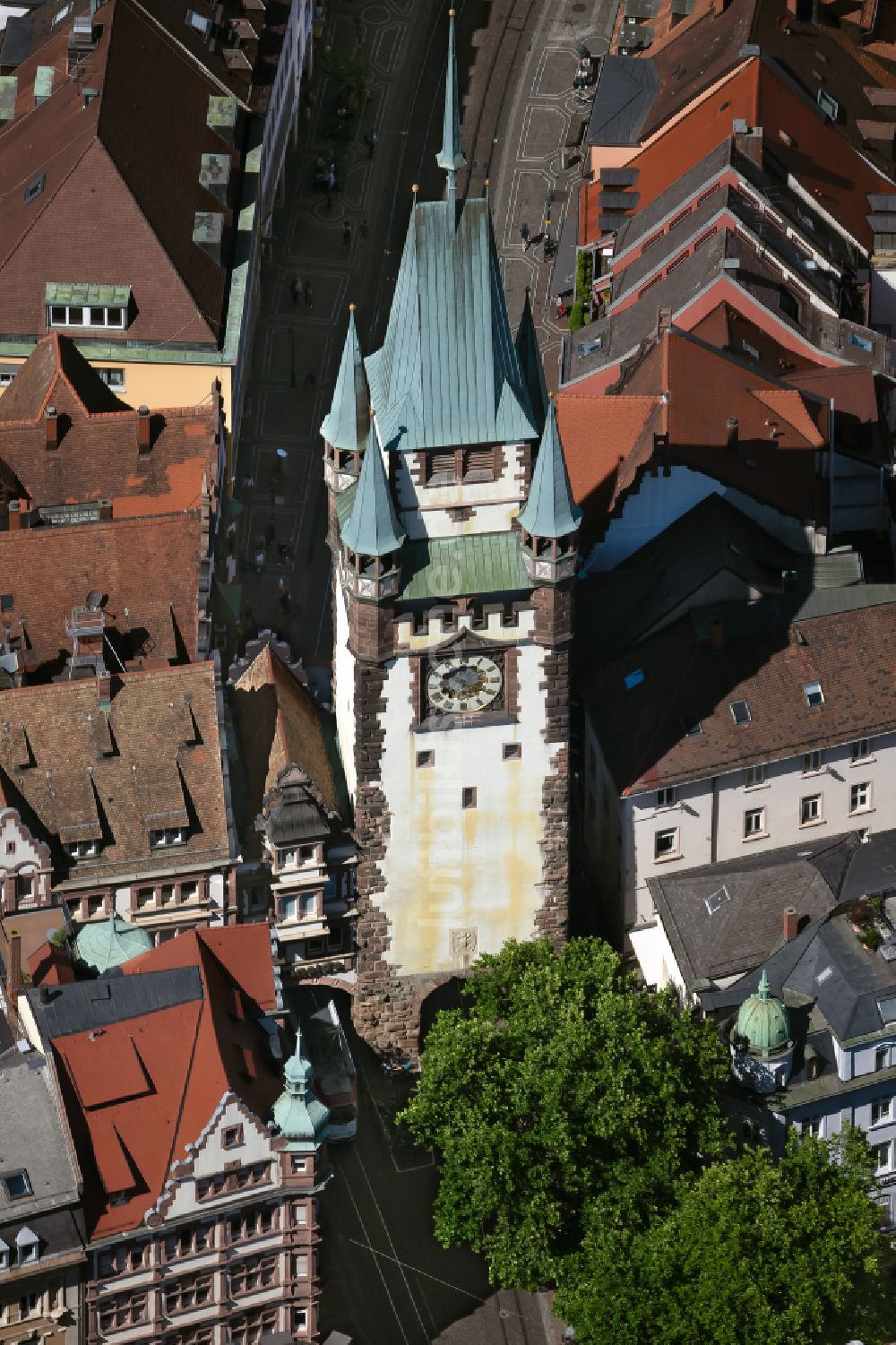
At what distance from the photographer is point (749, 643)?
652 feet

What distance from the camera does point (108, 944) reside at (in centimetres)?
18088

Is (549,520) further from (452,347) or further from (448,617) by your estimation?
(452,347)

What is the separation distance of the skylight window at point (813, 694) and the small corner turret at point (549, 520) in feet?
75.7

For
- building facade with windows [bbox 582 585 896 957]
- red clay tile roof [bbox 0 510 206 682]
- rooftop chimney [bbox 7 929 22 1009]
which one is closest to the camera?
rooftop chimney [bbox 7 929 22 1009]

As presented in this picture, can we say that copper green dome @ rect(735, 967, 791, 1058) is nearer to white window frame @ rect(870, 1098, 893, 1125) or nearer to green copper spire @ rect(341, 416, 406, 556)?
white window frame @ rect(870, 1098, 893, 1125)

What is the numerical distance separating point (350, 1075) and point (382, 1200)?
6617 mm

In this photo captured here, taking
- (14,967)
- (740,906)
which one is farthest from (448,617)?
(14,967)

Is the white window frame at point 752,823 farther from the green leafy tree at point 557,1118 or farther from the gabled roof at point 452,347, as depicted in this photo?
the gabled roof at point 452,347

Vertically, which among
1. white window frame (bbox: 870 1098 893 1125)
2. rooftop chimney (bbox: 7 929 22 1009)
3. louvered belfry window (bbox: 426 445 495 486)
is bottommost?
white window frame (bbox: 870 1098 893 1125)

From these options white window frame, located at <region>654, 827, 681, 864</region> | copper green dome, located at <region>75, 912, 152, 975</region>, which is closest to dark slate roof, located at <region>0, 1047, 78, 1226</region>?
copper green dome, located at <region>75, 912, 152, 975</region>

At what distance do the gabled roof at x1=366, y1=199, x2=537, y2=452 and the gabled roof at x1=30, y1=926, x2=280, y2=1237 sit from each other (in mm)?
26790

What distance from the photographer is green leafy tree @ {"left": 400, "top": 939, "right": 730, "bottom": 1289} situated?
176 meters

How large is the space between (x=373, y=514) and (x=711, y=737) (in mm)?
27904

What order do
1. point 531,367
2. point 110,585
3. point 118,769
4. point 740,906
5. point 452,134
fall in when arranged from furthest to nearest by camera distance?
point 110,585 → point 740,906 → point 118,769 → point 531,367 → point 452,134
